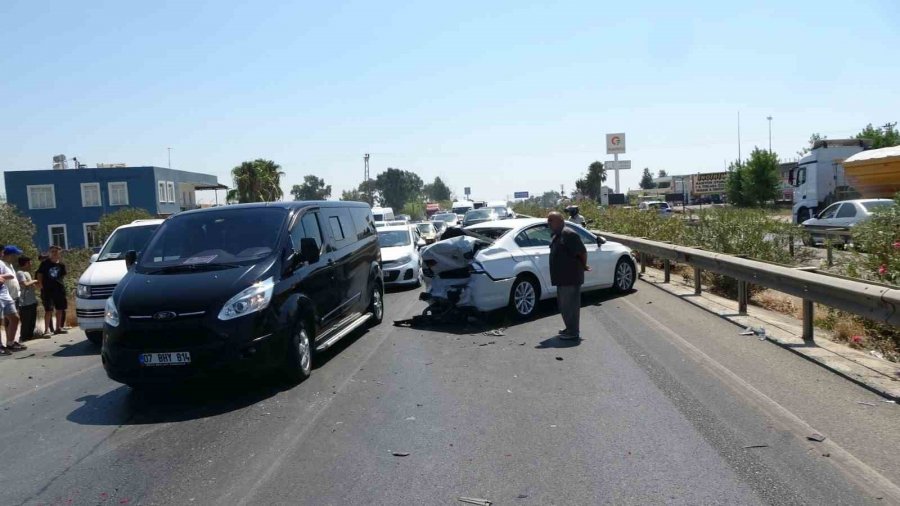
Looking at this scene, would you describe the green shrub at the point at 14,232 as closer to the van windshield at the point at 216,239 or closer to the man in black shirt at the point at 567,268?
the van windshield at the point at 216,239

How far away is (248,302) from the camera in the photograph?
7.02 metres

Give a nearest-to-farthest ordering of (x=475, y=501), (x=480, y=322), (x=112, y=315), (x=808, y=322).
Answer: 1. (x=475, y=501)
2. (x=112, y=315)
3. (x=808, y=322)
4. (x=480, y=322)

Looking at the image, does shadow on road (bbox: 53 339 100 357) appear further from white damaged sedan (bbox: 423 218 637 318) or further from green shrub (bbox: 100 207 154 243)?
green shrub (bbox: 100 207 154 243)

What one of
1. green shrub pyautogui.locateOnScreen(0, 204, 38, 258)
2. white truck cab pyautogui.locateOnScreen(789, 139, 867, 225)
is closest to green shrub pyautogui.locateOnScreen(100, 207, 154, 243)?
green shrub pyautogui.locateOnScreen(0, 204, 38, 258)

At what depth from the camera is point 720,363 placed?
25.2 feet

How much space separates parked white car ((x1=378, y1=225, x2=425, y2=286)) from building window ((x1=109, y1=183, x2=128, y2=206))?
42.5 m

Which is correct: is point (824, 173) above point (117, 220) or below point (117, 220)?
above

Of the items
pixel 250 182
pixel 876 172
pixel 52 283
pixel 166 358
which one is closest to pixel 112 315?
pixel 166 358

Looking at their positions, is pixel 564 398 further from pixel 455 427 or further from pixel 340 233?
pixel 340 233

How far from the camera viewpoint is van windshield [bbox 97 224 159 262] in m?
11.9

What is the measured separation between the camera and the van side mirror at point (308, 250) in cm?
813

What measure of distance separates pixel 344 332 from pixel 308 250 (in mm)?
1497

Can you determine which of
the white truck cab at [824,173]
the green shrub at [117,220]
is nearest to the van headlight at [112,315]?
the green shrub at [117,220]

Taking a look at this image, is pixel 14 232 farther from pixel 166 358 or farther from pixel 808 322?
pixel 808 322
